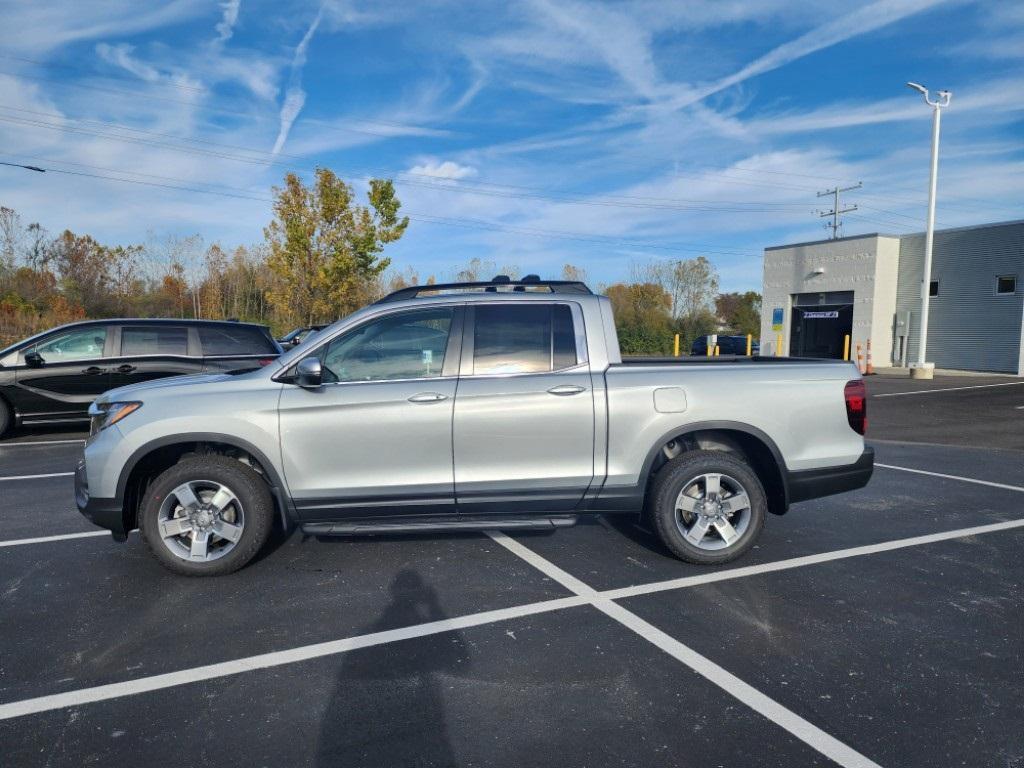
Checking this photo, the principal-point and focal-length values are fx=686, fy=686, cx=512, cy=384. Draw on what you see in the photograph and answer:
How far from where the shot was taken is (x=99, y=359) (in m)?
9.98

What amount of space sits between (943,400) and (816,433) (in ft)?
48.2

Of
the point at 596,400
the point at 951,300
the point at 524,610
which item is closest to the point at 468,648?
the point at 524,610

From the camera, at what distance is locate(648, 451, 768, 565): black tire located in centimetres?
461

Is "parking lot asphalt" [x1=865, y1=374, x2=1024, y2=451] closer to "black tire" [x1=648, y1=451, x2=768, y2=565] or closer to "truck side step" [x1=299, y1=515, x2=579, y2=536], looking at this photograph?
"black tire" [x1=648, y1=451, x2=768, y2=565]

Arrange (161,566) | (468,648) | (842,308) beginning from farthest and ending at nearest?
1. (842,308)
2. (161,566)
3. (468,648)

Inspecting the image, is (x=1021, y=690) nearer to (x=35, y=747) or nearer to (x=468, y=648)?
(x=468, y=648)

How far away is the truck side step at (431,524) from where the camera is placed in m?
4.38

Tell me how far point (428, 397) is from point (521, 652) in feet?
5.55

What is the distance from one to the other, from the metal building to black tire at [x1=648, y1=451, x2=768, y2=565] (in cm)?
2754

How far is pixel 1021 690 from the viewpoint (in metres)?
3.11

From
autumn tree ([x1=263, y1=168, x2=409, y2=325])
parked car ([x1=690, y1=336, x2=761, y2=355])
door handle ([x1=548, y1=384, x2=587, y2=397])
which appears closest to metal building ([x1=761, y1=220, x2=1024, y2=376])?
parked car ([x1=690, y1=336, x2=761, y2=355])

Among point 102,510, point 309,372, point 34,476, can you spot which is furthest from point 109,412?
point 34,476

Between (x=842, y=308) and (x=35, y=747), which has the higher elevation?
(x=842, y=308)

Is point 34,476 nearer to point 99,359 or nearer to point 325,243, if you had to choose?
point 99,359
